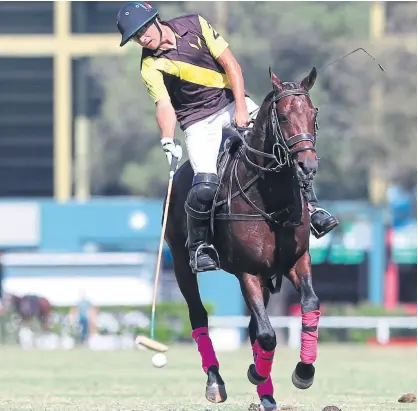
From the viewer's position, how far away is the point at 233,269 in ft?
33.7

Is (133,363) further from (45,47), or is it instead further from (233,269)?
(45,47)

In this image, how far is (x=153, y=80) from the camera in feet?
33.8

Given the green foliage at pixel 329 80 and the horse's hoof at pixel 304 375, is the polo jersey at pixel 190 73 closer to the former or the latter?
the horse's hoof at pixel 304 375

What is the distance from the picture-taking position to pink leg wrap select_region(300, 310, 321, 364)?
9766 mm

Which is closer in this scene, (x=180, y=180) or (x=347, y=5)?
(x=180, y=180)

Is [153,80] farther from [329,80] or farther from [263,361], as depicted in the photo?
[329,80]

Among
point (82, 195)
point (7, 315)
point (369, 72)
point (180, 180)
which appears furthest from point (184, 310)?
point (180, 180)

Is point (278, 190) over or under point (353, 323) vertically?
over

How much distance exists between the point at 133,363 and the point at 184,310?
33.2ft

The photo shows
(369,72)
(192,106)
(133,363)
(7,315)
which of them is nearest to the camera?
(192,106)

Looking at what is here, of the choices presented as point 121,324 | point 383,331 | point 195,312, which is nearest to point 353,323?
point 383,331

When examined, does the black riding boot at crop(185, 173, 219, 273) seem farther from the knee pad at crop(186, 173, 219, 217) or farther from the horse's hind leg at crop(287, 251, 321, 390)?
the horse's hind leg at crop(287, 251, 321, 390)

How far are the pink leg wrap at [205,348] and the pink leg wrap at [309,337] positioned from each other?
1.36 metres

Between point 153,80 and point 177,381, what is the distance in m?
7.02
